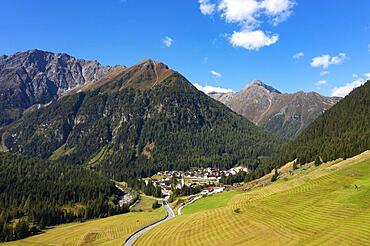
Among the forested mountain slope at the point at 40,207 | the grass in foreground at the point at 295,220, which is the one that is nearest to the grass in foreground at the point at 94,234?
the forested mountain slope at the point at 40,207

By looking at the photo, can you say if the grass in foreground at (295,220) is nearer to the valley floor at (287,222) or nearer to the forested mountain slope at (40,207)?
the valley floor at (287,222)

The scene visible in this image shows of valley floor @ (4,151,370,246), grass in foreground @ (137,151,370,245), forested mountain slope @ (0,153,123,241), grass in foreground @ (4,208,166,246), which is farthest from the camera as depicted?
forested mountain slope @ (0,153,123,241)

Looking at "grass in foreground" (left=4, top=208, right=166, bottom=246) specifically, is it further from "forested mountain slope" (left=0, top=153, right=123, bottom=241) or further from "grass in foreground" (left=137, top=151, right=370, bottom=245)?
"grass in foreground" (left=137, top=151, right=370, bottom=245)

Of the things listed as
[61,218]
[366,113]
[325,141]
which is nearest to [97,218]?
[61,218]

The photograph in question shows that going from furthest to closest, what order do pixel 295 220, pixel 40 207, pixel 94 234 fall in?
pixel 40 207, pixel 94 234, pixel 295 220

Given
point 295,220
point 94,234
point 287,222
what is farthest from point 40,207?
point 295,220

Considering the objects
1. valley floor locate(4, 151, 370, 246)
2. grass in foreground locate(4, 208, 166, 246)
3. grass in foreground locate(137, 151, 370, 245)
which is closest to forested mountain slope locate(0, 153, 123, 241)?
grass in foreground locate(4, 208, 166, 246)

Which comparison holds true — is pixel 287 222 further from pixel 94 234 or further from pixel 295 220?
pixel 94 234

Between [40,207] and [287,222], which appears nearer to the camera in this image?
[287,222]

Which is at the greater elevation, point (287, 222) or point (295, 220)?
point (295, 220)
